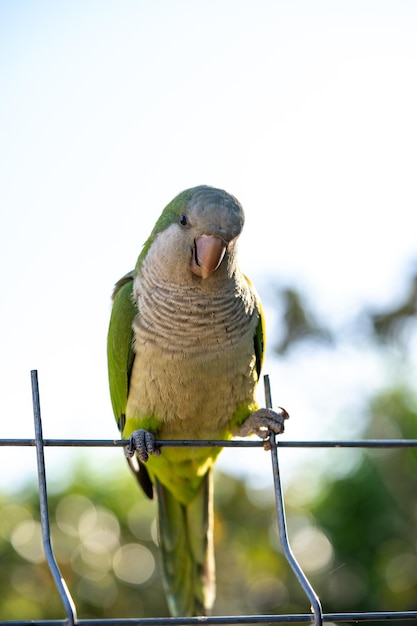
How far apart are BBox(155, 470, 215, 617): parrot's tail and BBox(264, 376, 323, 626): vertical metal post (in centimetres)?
161

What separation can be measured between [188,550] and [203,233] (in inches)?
64.4

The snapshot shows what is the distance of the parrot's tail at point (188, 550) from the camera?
347cm

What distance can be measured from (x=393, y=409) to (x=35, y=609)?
4.22 metres

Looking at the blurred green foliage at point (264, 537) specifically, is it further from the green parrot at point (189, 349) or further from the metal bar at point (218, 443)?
the metal bar at point (218, 443)

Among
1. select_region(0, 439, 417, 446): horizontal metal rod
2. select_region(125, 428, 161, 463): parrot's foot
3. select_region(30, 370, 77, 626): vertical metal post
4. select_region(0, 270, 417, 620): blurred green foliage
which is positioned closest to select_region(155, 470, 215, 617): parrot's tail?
select_region(125, 428, 161, 463): parrot's foot

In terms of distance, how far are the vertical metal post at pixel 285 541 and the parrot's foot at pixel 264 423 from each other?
0.69m

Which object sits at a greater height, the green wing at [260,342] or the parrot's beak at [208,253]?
the parrot's beak at [208,253]

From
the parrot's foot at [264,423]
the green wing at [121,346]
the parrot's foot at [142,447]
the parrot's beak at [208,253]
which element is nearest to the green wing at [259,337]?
the parrot's foot at [264,423]

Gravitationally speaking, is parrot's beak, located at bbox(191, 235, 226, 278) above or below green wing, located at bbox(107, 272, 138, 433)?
above

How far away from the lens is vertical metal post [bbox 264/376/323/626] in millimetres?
1784

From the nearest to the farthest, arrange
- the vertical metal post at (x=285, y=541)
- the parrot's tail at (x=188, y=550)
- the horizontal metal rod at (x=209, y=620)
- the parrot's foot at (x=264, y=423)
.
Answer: the horizontal metal rod at (x=209, y=620) < the vertical metal post at (x=285, y=541) < the parrot's foot at (x=264, y=423) < the parrot's tail at (x=188, y=550)

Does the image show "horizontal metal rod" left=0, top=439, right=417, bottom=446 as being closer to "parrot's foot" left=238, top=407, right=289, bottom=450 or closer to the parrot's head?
"parrot's foot" left=238, top=407, right=289, bottom=450

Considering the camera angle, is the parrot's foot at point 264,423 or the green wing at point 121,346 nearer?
the parrot's foot at point 264,423

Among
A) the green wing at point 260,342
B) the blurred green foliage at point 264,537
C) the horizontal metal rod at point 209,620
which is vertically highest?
the green wing at point 260,342
